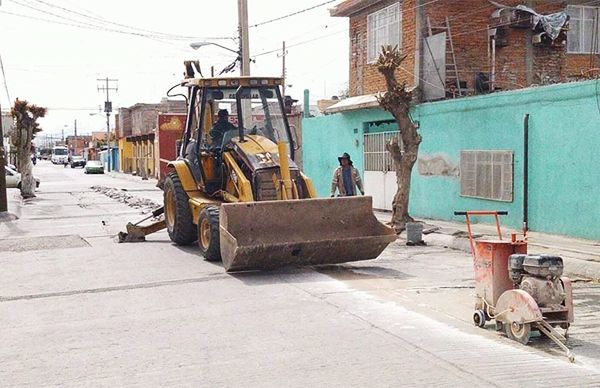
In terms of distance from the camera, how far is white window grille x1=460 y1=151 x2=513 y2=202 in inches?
600

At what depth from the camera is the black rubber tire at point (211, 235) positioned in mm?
11359

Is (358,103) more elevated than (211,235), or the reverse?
(358,103)

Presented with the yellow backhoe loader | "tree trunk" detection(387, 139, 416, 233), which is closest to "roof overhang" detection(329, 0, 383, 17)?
"tree trunk" detection(387, 139, 416, 233)

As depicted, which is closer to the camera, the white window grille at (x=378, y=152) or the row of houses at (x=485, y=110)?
the row of houses at (x=485, y=110)

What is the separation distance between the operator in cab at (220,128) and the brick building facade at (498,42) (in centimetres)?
755

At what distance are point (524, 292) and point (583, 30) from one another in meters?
15.4

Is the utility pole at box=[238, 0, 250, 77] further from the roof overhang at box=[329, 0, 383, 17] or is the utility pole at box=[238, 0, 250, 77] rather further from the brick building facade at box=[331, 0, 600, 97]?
the brick building facade at box=[331, 0, 600, 97]

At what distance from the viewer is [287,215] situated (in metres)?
10.6

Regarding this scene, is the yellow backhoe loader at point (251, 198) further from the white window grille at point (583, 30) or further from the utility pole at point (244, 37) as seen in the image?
the utility pole at point (244, 37)

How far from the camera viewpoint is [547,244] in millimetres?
12758

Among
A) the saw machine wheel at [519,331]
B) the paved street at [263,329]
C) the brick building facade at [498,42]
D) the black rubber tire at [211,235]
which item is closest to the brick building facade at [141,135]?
the brick building facade at [498,42]

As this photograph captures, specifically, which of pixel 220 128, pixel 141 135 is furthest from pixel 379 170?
pixel 141 135

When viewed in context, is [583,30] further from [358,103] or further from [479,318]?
[479,318]

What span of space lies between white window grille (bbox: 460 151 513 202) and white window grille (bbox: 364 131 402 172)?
3.58 metres
